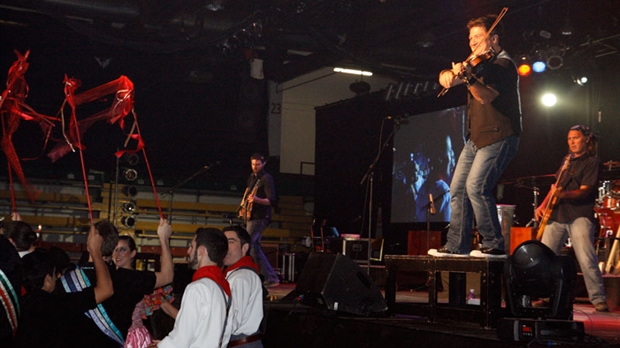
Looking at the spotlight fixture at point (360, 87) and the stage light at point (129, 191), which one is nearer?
the stage light at point (129, 191)

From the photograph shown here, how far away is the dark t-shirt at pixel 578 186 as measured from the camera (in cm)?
757

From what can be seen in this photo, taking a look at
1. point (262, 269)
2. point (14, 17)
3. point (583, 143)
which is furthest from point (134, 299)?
point (14, 17)

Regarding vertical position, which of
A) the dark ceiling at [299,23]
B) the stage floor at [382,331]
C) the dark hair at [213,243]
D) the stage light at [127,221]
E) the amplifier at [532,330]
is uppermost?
the dark ceiling at [299,23]

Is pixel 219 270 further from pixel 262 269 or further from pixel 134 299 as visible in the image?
pixel 262 269

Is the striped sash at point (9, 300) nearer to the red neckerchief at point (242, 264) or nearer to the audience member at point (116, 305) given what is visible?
the audience member at point (116, 305)

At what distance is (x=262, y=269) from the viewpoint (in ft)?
37.6

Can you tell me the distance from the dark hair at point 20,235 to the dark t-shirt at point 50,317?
1875 mm

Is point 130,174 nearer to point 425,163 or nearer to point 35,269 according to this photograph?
point 425,163

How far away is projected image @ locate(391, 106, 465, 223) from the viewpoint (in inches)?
640

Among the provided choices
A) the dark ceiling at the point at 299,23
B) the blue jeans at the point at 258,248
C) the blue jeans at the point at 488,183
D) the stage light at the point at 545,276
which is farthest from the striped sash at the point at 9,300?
the dark ceiling at the point at 299,23

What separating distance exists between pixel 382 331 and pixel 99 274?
7.36 ft

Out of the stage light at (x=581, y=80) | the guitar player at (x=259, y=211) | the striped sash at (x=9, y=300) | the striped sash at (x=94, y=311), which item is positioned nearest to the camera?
the striped sash at (x=94, y=311)

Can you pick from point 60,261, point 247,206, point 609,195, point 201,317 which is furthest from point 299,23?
point 201,317

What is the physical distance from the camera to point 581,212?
7.57 metres
